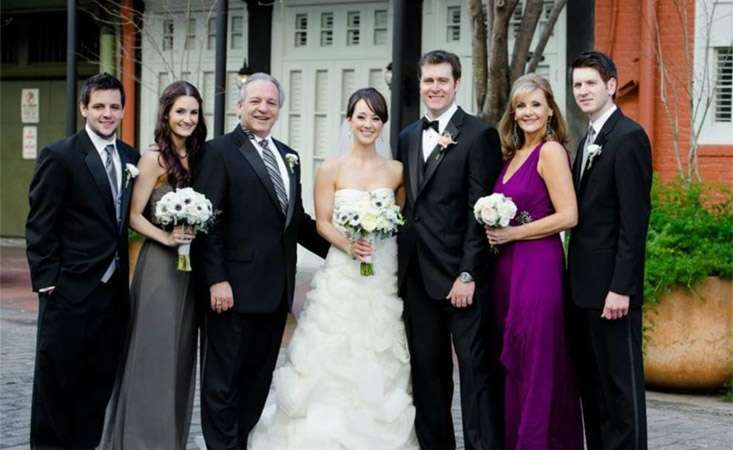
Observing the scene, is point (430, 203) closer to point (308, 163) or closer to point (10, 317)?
point (10, 317)

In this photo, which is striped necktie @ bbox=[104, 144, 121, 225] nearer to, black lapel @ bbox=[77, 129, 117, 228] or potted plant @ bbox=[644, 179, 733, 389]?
black lapel @ bbox=[77, 129, 117, 228]

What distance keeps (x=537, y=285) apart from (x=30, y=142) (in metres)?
17.6

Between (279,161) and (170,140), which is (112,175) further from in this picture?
(279,161)

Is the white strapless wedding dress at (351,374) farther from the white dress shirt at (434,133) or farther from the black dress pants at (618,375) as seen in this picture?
the black dress pants at (618,375)

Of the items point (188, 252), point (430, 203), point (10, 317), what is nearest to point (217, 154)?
point (188, 252)

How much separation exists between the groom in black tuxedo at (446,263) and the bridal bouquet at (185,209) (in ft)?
4.04

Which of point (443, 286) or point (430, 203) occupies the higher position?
point (430, 203)

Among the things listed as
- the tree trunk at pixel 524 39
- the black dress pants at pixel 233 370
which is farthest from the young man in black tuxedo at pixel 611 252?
the tree trunk at pixel 524 39

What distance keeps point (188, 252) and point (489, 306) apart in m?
1.73

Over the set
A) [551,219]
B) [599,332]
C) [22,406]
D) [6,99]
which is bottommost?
[22,406]

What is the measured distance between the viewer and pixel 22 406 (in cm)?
843

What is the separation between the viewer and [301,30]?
17781mm

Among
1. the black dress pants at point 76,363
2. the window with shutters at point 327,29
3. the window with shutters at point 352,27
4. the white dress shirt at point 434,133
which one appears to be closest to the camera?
the black dress pants at point 76,363

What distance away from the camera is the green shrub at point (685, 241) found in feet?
30.5
